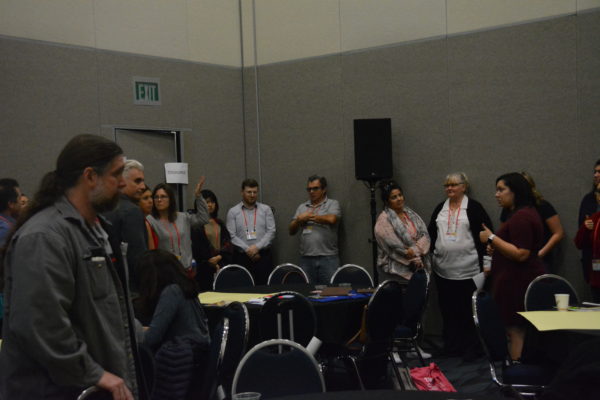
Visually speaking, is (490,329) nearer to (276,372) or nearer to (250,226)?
(276,372)

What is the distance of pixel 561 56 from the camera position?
6801mm

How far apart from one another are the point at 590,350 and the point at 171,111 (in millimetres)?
7121

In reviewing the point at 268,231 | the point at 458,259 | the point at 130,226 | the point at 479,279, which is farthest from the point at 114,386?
the point at 268,231

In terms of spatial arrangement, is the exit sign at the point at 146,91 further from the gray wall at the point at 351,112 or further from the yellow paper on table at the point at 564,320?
the yellow paper on table at the point at 564,320

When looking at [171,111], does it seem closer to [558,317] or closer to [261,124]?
[261,124]

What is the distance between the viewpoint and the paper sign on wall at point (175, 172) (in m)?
8.09

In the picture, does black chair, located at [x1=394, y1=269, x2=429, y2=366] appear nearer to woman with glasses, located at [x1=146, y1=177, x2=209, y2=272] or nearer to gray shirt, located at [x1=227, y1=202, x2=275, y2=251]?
woman with glasses, located at [x1=146, y1=177, x2=209, y2=272]

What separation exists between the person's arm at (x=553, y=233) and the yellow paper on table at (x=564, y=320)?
258cm

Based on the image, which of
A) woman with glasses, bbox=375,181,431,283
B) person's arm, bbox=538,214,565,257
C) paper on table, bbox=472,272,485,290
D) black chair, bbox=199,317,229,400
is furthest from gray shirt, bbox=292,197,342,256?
black chair, bbox=199,317,229,400

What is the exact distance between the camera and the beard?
229 cm

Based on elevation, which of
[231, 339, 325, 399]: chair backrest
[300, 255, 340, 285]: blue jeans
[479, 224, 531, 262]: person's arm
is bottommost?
[300, 255, 340, 285]: blue jeans

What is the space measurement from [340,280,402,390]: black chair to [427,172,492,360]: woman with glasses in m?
2.00

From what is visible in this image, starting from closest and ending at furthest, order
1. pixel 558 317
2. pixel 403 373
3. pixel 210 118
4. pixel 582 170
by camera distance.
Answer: pixel 558 317 → pixel 403 373 → pixel 582 170 → pixel 210 118

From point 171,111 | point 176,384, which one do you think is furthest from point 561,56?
point 176,384
